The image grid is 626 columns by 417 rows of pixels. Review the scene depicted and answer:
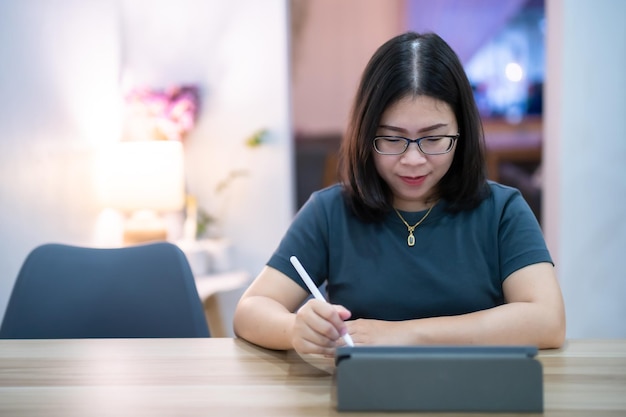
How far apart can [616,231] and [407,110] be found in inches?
96.7

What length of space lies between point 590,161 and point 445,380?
2.80 meters

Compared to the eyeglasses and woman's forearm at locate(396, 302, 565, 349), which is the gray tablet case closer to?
woman's forearm at locate(396, 302, 565, 349)

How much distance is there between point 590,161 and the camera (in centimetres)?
340

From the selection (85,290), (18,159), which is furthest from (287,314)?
(18,159)

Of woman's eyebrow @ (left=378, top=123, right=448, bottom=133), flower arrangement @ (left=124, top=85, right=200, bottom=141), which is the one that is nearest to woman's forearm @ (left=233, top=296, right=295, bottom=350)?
woman's eyebrow @ (left=378, top=123, right=448, bottom=133)

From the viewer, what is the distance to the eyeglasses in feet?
4.35

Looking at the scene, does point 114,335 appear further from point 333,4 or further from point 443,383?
point 333,4

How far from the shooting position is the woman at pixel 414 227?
132cm

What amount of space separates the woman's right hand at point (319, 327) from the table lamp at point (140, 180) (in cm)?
197

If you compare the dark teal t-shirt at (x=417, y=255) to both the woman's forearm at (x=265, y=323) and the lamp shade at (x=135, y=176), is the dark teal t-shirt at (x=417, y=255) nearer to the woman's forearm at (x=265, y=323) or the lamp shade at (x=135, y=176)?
the woman's forearm at (x=265, y=323)

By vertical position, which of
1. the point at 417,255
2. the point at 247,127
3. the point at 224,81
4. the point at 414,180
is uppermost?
the point at 224,81

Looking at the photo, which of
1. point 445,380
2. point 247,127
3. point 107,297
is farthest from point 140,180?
point 445,380

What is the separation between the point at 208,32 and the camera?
3.62 m

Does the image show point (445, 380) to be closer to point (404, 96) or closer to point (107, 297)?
point (404, 96)
